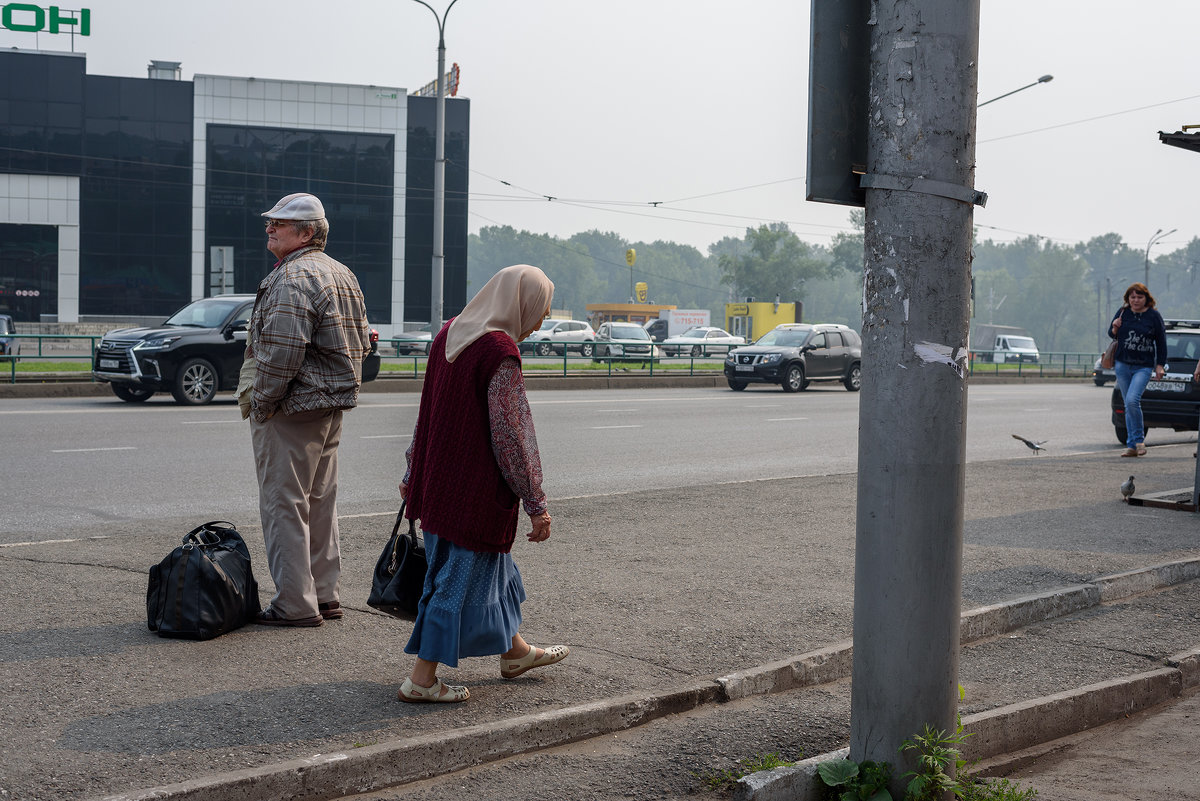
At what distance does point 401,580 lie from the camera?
4.36m

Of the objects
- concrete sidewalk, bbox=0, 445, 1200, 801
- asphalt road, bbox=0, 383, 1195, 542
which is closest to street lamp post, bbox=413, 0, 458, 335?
asphalt road, bbox=0, 383, 1195, 542

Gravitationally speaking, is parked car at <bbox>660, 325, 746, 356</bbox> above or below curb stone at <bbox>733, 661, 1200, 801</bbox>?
above

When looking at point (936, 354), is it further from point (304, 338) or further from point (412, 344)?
point (412, 344)

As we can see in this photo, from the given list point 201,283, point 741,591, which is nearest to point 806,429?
point 741,591

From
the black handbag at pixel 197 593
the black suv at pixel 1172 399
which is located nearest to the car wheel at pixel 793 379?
the black suv at pixel 1172 399

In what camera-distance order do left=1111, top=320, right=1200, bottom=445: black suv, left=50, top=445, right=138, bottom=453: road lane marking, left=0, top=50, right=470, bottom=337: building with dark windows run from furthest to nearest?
left=0, top=50, right=470, bottom=337: building with dark windows
left=1111, top=320, right=1200, bottom=445: black suv
left=50, top=445, right=138, bottom=453: road lane marking

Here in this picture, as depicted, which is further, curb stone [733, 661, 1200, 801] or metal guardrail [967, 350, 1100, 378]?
metal guardrail [967, 350, 1100, 378]

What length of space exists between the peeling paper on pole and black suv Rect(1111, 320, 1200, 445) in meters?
12.3

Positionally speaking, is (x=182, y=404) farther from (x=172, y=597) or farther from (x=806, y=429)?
(x=172, y=597)

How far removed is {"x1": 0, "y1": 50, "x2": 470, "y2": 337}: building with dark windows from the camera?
4906cm

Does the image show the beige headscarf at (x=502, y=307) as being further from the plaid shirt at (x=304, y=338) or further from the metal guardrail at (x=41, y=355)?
the metal guardrail at (x=41, y=355)

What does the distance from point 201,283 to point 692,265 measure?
496 feet

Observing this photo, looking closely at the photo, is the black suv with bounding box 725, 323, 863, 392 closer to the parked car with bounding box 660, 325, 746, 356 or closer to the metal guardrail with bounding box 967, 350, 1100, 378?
the parked car with bounding box 660, 325, 746, 356

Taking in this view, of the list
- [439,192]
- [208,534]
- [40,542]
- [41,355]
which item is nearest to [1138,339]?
[208,534]
